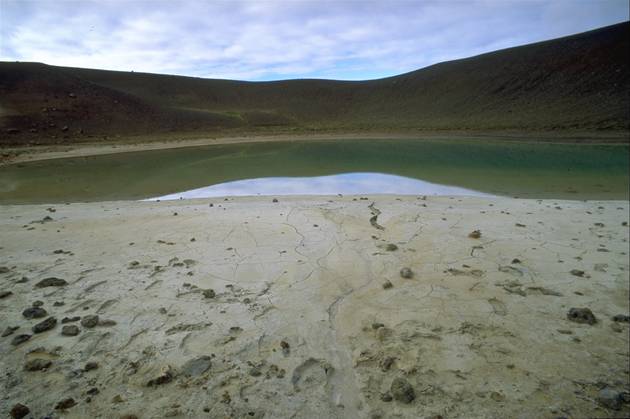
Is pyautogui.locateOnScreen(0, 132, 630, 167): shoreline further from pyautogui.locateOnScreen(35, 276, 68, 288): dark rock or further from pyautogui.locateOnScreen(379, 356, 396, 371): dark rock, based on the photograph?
pyautogui.locateOnScreen(379, 356, 396, 371): dark rock

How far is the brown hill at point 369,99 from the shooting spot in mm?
25891

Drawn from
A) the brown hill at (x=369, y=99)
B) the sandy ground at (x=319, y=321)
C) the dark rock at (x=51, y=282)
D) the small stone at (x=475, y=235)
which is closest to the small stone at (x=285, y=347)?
the sandy ground at (x=319, y=321)

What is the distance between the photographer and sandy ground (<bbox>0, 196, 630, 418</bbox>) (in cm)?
196

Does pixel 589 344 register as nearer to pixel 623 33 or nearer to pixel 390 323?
pixel 390 323

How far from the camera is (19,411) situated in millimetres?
→ 1830

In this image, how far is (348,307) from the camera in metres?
2.92

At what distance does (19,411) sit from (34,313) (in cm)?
106

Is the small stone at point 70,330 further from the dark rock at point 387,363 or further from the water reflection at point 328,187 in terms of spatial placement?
the water reflection at point 328,187

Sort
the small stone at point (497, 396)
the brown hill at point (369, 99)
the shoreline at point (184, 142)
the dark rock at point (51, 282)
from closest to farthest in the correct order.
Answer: the small stone at point (497, 396)
the dark rock at point (51, 282)
the shoreline at point (184, 142)
the brown hill at point (369, 99)

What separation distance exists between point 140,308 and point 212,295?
0.52 meters

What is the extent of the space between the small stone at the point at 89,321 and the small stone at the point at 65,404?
0.73 metres

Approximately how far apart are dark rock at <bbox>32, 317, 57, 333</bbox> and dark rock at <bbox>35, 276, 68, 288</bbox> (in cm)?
68

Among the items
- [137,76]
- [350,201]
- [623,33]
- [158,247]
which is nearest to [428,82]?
[623,33]

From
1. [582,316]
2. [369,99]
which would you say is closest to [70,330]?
[582,316]
